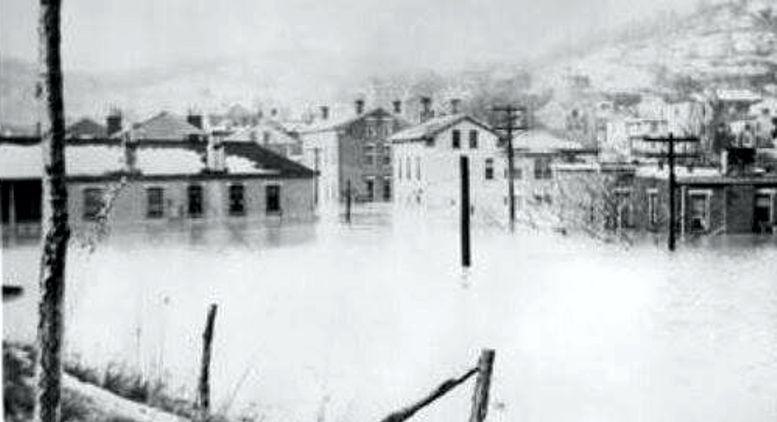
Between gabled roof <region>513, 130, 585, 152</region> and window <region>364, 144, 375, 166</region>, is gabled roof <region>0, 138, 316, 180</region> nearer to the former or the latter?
window <region>364, 144, 375, 166</region>

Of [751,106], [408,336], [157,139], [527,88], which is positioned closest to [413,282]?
[408,336]

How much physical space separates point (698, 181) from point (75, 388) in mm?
2339

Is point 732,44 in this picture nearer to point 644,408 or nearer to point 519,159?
point 519,159

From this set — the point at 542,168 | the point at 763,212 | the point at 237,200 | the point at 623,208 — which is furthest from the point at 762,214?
the point at 237,200

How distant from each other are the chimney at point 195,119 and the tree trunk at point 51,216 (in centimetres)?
59

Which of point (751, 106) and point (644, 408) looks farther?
point (751, 106)

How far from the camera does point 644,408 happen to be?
3016 mm

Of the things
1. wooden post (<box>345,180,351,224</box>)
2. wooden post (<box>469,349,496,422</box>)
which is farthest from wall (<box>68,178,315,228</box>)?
wooden post (<box>469,349,496,422</box>)

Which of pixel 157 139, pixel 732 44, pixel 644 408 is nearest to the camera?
pixel 644 408

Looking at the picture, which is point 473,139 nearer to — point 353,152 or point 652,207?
point 353,152

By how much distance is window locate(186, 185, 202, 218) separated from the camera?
139 inches

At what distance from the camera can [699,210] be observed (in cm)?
343

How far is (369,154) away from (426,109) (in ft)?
1.21

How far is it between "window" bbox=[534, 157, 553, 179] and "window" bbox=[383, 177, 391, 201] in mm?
537
